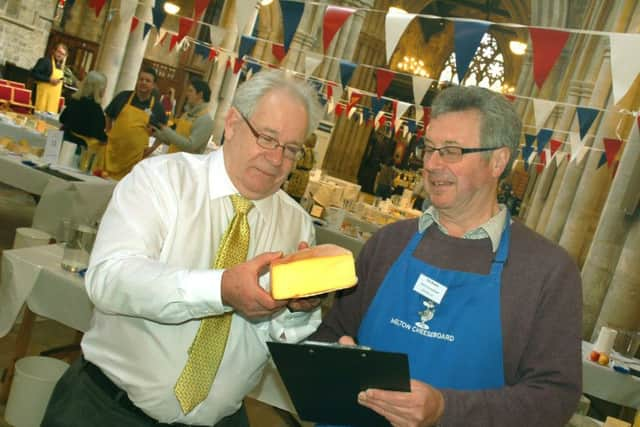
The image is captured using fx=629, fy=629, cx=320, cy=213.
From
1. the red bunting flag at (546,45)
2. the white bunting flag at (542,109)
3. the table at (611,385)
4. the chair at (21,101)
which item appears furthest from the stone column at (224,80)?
the table at (611,385)

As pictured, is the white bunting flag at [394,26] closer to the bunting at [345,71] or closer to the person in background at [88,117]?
the person in background at [88,117]

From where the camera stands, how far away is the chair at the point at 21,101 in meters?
12.8

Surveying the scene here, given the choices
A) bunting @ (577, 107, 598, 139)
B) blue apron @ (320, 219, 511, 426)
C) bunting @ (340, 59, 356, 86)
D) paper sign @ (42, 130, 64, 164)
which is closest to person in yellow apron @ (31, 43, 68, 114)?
bunting @ (340, 59, 356, 86)

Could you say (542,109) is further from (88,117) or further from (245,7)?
(88,117)

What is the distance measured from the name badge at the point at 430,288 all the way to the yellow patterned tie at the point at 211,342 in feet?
1.70

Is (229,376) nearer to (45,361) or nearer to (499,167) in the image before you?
(499,167)

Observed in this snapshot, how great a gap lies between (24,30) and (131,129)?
35.3 feet

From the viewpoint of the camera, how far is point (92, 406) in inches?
69.9

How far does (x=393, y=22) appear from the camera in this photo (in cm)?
605

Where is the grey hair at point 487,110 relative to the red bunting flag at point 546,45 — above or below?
below

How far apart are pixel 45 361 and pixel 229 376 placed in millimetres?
1720

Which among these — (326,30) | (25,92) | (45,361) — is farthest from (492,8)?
(45,361)

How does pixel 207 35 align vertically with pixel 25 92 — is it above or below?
above

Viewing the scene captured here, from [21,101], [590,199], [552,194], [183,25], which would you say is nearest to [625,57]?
[590,199]
